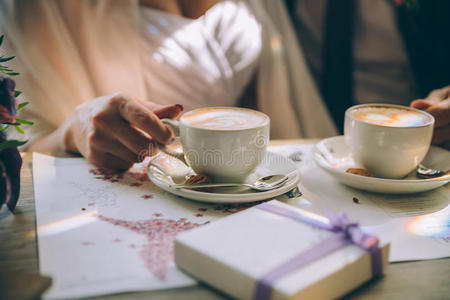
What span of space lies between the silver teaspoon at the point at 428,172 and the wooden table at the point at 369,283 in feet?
1.00

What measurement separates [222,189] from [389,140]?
0.34 metres

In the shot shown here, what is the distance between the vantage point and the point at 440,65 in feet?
6.57

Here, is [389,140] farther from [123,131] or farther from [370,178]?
[123,131]

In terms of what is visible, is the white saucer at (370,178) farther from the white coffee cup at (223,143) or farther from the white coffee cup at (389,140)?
the white coffee cup at (223,143)

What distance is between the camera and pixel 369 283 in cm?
55

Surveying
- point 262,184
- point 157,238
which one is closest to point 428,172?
point 262,184

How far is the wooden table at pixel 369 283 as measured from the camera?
517 millimetres

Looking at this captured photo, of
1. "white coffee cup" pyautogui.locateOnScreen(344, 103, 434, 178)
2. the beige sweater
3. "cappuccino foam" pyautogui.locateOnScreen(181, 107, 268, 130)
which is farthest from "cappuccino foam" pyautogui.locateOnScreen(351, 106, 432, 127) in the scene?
the beige sweater

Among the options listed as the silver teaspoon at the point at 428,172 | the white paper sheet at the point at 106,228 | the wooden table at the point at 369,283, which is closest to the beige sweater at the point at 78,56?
the white paper sheet at the point at 106,228

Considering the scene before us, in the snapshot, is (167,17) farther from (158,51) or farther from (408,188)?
(408,188)

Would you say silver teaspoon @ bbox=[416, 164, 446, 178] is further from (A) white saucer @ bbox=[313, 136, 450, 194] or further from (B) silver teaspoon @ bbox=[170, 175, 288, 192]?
(B) silver teaspoon @ bbox=[170, 175, 288, 192]

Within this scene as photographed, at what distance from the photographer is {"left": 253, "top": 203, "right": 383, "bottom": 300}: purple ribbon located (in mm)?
460

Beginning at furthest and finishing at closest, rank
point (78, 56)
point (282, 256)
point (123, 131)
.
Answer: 1. point (78, 56)
2. point (123, 131)
3. point (282, 256)

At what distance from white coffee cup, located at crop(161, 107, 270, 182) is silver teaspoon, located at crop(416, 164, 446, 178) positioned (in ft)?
1.16
